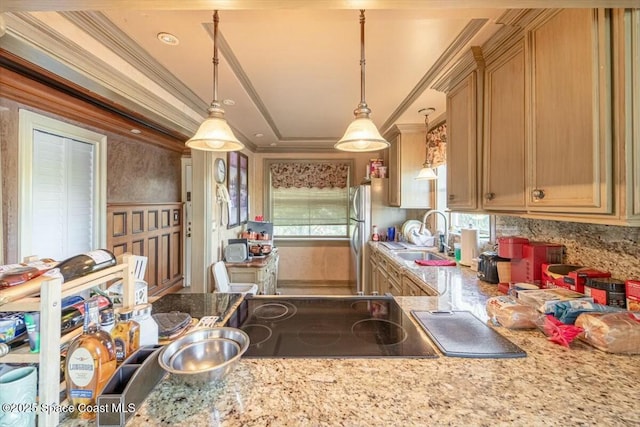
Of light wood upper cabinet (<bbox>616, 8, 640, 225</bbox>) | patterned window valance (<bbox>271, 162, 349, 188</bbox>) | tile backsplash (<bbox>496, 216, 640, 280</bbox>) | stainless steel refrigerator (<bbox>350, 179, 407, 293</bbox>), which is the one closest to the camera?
light wood upper cabinet (<bbox>616, 8, 640, 225</bbox>)

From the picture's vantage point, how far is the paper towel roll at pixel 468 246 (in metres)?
2.29

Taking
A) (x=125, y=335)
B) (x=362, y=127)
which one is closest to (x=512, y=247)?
(x=362, y=127)

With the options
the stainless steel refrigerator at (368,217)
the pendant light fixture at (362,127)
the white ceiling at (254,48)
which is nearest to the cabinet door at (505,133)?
the white ceiling at (254,48)

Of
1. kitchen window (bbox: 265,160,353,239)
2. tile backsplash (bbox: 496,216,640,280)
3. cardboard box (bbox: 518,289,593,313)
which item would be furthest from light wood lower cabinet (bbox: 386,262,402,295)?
kitchen window (bbox: 265,160,353,239)

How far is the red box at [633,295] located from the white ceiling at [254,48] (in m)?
1.14

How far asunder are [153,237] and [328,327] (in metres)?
3.86

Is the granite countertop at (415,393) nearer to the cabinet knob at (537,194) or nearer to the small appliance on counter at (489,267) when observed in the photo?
the cabinet knob at (537,194)

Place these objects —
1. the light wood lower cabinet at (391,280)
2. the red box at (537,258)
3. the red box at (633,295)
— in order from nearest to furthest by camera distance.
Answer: the red box at (633,295) < the red box at (537,258) < the light wood lower cabinet at (391,280)

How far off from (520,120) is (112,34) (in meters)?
2.27

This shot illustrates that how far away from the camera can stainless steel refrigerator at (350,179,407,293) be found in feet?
12.8

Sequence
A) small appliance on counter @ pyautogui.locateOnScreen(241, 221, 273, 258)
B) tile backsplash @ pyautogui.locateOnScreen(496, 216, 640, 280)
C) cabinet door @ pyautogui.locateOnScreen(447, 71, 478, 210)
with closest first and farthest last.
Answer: tile backsplash @ pyautogui.locateOnScreen(496, 216, 640, 280)
cabinet door @ pyautogui.locateOnScreen(447, 71, 478, 210)
small appliance on counter @ pyautogui.locateOnScreen(241, 221, 273, 258)

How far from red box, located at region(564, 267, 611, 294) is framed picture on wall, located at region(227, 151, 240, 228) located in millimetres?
3225

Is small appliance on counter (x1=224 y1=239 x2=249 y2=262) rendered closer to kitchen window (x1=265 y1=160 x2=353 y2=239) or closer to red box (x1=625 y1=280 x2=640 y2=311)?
kitchen window (x1=265 y1=160 x2=353 y2=239)

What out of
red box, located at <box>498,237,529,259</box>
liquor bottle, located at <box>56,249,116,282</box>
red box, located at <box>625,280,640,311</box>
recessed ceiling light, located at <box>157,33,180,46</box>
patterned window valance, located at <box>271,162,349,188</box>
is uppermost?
recessed ceiling light, located at <box>157,33,180,46</box>
